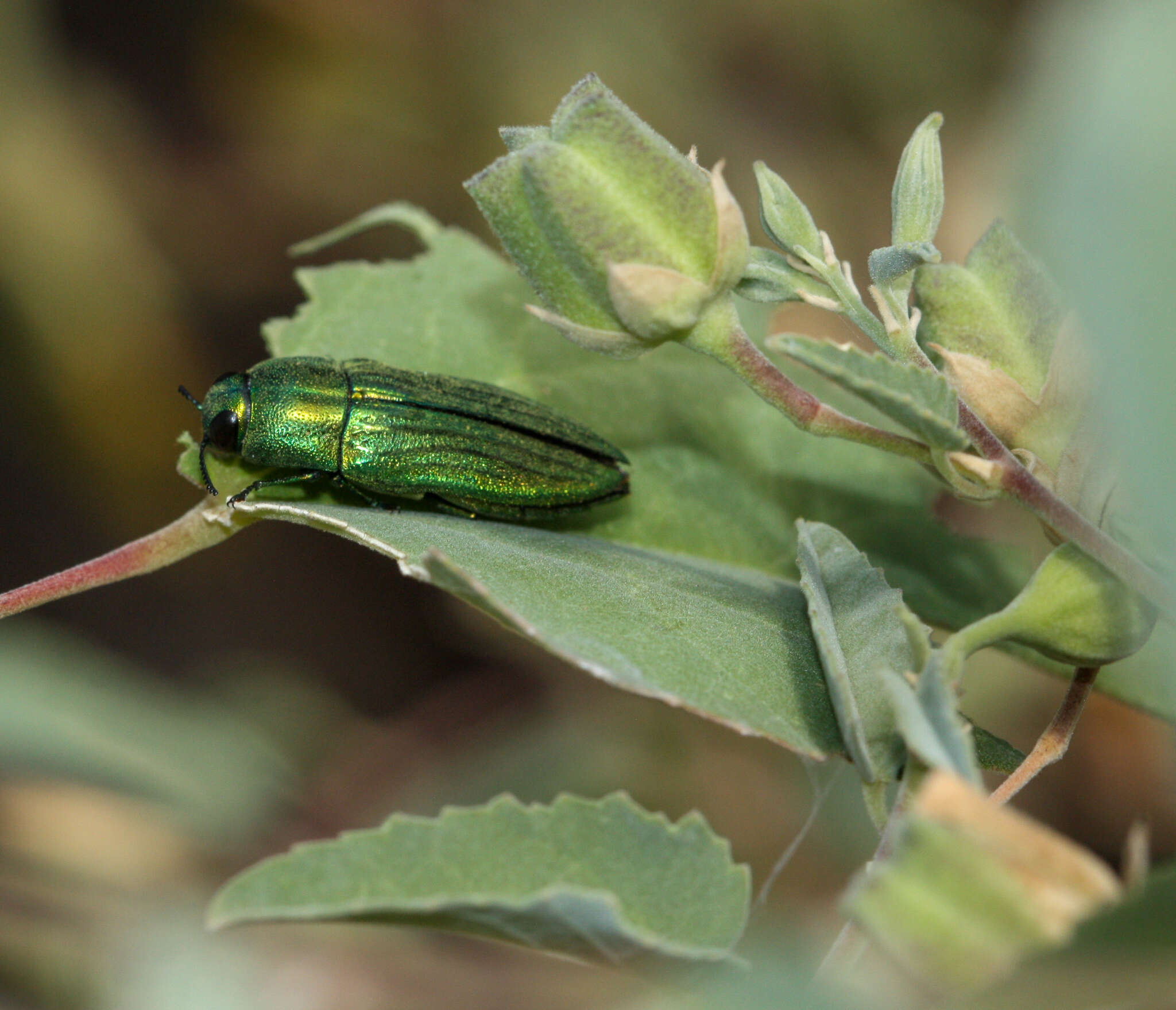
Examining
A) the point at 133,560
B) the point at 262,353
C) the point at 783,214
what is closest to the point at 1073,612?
the point at 783,214

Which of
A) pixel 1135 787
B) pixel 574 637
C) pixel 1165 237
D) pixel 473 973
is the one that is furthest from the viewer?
pixel 1135 787

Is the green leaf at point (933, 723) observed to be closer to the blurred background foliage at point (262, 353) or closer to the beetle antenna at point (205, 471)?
the beetle antenna at point (205, 471)

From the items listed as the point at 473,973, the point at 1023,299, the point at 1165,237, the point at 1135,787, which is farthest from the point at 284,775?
the point at 1165,237

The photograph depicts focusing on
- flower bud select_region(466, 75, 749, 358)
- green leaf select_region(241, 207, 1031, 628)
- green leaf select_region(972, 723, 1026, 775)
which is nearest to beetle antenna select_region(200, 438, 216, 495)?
green leaf select_region(241, 207, 1031, 628)

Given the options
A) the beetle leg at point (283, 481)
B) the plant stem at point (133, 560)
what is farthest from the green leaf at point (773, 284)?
the beetle leg at point (283, 481)

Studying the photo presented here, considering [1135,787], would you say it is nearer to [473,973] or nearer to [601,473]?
[473,973]

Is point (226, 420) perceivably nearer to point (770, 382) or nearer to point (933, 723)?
point (770, 382)

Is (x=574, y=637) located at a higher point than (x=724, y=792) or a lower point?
higher
